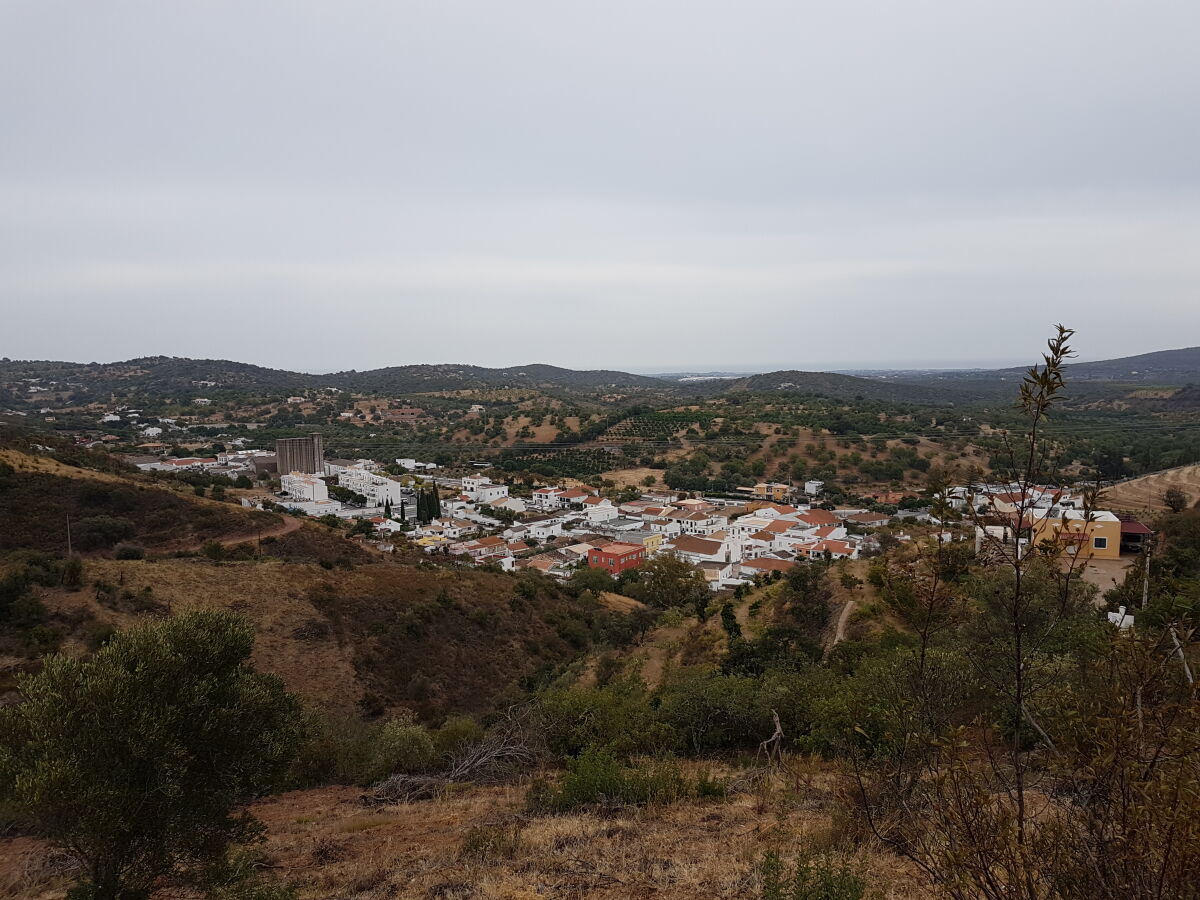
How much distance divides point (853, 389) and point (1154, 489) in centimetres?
8441

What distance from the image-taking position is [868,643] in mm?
15289

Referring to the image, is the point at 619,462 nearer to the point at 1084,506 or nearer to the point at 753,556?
the point at 753,556

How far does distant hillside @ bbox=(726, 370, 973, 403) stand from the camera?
103 m

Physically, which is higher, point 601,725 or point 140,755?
point 140,755

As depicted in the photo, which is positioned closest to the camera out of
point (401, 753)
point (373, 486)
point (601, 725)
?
point (401, 753)

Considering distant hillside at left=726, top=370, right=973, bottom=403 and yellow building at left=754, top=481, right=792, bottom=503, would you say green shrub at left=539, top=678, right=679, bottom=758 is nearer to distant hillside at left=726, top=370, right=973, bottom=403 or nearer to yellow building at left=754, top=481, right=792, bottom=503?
yellow building at left=754, top=481, right=792, bottom=503

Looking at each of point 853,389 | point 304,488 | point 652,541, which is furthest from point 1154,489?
point 853,389

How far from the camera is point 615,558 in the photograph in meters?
37.3

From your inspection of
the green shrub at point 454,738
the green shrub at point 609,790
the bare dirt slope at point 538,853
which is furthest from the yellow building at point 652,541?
the bare dirt slope at point 538,853

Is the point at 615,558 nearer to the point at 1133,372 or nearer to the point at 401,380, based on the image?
the point at 401,380

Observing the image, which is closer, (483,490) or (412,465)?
(483,490)

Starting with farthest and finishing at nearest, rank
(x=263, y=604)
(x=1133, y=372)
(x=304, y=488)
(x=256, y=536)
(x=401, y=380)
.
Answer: (x=401, y=380) → (x=1133, y=372) → (x=304, y=488) → (x=256, y=536) → (x=263, y=604)

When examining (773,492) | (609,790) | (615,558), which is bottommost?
(615,558)

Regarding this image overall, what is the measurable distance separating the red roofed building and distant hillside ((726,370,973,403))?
6621cm
